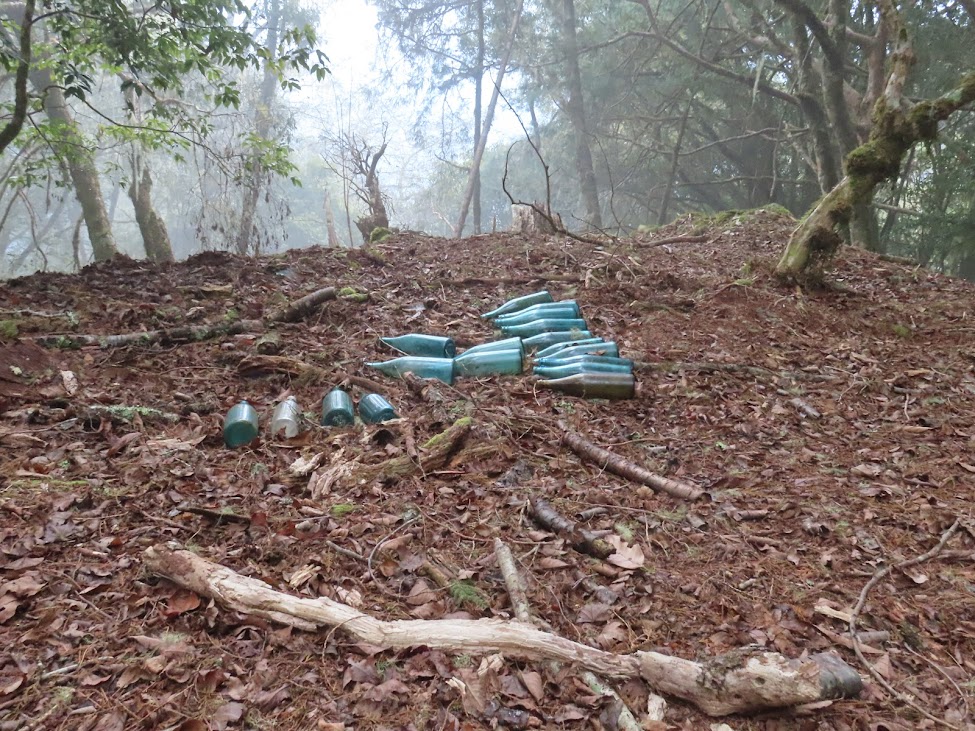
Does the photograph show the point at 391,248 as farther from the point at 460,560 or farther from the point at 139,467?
the point at 460,560

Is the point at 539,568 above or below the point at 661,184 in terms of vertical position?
below

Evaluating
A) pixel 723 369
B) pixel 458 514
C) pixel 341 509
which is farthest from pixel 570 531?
pixel 723 369

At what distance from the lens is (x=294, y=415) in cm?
318

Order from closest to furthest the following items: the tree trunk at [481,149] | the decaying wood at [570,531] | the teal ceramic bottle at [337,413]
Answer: the decaying wood at [570,531], the teal ceramic bottle at [337,413], the tree trunk at [481,149]

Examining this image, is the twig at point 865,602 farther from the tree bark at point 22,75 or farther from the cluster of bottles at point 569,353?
the tree bark at point 22,75

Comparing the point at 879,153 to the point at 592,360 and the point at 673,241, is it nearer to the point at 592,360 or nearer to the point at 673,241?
the point at 673,241

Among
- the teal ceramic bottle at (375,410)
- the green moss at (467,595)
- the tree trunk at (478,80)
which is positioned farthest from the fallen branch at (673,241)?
the tree trunk at (478,80)

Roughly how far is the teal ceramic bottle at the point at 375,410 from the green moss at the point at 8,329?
239cm

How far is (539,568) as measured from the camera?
86.0 inches

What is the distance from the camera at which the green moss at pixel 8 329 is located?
12.2 feet

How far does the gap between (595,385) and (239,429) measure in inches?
87.2

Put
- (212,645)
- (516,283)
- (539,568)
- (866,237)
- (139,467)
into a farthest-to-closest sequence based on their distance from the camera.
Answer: (866,237), (516,283), (139,467), (539,568), (212,645)

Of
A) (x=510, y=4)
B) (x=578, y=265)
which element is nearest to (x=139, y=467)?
(x=578, y=265)

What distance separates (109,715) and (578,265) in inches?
230
